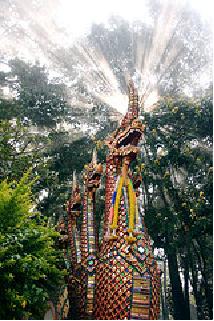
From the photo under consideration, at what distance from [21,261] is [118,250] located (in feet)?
3.77

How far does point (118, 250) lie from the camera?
15.8 ft

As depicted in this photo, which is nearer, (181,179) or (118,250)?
(118,250)

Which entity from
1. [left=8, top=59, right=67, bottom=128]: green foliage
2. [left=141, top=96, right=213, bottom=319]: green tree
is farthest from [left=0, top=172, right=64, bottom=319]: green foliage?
[left=8, top=59, right=67, bottom=128]: green foliage

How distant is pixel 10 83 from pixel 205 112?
5.35 metres

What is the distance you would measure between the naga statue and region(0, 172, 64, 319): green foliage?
46 cm

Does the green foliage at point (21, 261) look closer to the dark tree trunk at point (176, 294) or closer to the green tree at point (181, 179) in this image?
the green tree at point (181, 179)

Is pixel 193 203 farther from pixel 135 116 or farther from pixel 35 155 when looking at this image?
pixel 135 116

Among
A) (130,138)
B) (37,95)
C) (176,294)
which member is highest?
(37,95)

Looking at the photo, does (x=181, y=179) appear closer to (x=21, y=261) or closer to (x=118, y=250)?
(x=118, y=250)

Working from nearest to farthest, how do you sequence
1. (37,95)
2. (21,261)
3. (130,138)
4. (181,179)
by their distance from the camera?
(21,261) < (130,138) < (181,179) < (37,95)

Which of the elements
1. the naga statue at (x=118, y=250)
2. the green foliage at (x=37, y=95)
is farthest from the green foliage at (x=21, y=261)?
the green foliage at (x=37, y=95)

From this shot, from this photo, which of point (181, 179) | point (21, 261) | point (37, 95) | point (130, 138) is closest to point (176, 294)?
point (181, 179)

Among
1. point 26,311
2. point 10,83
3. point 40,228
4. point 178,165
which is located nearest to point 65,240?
point 40,228

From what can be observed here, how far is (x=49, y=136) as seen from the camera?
34.7 ft
